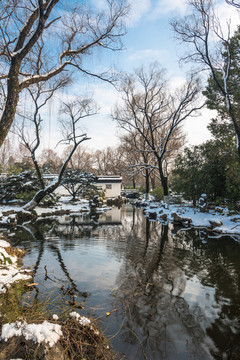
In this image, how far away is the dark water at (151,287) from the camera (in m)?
3.15

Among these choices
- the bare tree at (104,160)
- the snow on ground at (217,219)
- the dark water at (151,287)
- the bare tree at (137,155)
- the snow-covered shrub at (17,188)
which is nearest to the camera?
the dark water at (151,287)

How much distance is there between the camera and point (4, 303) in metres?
2.65

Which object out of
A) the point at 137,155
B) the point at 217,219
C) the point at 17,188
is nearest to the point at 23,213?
the point at 17,188

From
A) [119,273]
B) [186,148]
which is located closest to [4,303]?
[119,273]

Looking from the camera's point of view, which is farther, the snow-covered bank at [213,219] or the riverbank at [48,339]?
the snow-covered bank at [213,219]

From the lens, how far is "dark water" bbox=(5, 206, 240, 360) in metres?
3.15

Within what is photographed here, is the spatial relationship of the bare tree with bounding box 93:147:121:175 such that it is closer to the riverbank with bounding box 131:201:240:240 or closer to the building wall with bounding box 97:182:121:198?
the building wall with bounding box 97:182:121:198

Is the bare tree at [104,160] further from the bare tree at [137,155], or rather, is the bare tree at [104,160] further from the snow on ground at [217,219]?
the snow on ground at [217,219]

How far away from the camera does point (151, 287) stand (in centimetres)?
476

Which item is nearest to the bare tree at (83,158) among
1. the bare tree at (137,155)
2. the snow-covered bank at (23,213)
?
the bare tree at (137,155)

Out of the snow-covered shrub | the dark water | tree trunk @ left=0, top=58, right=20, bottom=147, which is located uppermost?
tree trunk @ left=0, top=58, right=20, bottom=147

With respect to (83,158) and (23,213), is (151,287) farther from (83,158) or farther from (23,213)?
(83,158)

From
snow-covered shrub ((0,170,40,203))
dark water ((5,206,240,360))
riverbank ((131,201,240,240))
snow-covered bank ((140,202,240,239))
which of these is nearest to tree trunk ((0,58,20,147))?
dark water ((5,206,240,360))

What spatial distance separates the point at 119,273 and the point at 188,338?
2.53 m
